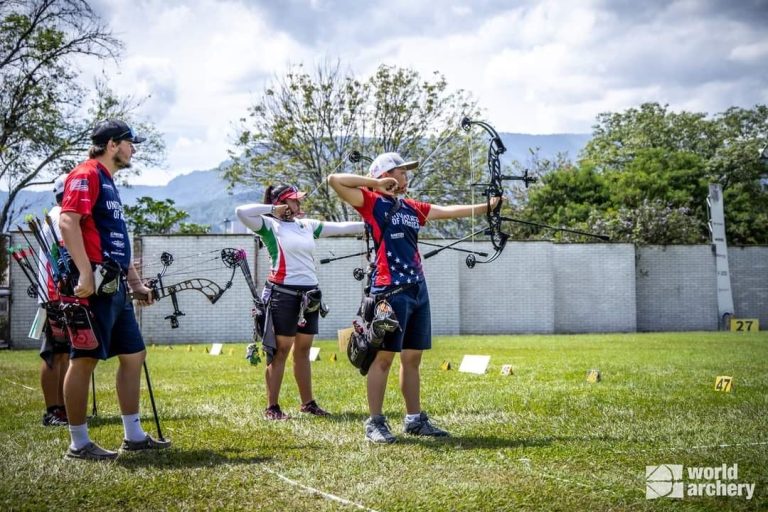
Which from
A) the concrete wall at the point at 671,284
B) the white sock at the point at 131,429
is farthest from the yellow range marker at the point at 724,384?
the concrete wall at the point at 671,284

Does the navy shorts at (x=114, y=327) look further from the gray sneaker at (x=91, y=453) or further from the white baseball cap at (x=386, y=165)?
the white baseball cap at (x=386, y=165)

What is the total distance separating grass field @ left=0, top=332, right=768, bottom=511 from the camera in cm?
453

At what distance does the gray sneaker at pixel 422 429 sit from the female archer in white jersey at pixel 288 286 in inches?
60.2

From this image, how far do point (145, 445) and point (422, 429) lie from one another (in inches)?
85.5

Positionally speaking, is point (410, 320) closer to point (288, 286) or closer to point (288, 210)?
point (288, 286)

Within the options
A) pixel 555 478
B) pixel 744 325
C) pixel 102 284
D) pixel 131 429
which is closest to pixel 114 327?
pixel 102 284

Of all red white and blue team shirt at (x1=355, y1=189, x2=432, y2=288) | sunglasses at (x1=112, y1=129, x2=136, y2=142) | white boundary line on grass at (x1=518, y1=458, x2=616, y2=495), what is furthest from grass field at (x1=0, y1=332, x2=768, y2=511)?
sunglasses at (x1=112, y1=129, x2=136, y2=142)

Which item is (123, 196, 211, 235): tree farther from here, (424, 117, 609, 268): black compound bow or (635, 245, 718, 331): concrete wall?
(424, 117, 609, 268): black compound bow

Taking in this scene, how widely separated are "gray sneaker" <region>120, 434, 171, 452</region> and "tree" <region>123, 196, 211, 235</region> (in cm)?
3875

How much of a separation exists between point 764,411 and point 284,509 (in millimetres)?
5035

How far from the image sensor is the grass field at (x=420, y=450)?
4.53 metres

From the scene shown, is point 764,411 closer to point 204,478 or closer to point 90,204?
point 204,478

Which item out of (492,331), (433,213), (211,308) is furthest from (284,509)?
(492,331)

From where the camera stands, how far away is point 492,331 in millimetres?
28938
